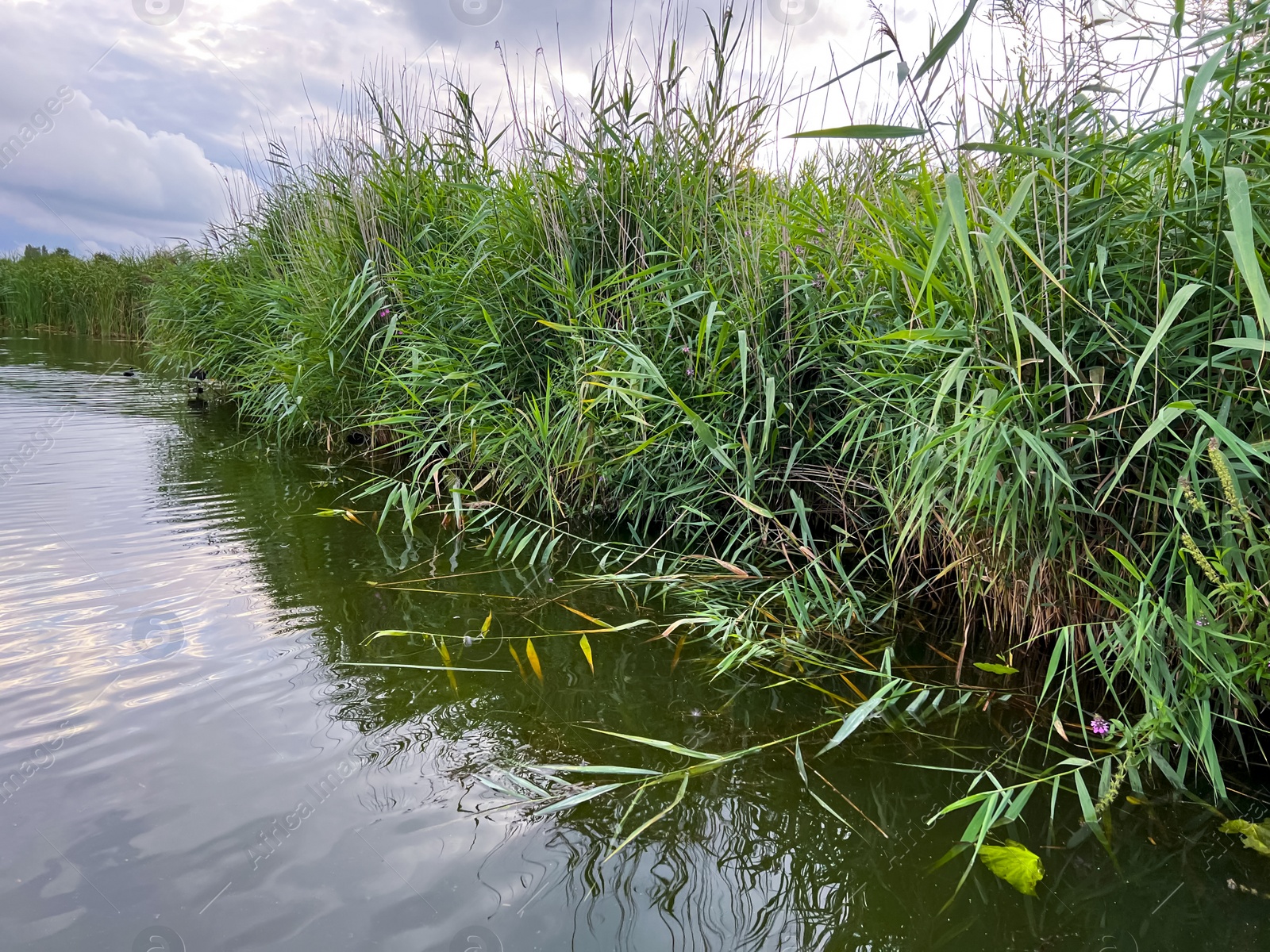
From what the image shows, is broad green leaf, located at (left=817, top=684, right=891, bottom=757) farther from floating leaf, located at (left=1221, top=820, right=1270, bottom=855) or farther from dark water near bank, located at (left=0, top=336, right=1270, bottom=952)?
A: floating leaf, located at (left=1221, top=820, right=1270, bottom=855)

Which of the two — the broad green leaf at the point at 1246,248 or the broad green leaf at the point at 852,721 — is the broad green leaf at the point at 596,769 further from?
the broad green leaf at the point at 1246,248

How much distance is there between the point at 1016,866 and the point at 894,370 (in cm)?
143

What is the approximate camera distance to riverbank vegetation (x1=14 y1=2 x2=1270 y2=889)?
1.60 m

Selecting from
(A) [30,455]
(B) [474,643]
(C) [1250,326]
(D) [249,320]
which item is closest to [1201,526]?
(C) [1250,326]

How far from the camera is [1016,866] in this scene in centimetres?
139

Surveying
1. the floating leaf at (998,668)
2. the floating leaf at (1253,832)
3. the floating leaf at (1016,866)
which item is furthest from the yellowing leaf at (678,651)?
the floating leaf at (1253,832)

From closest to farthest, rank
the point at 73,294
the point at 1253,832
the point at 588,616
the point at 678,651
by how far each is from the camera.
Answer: the point at 1253,832, the point at 678,651, the point at 588,616, the point at 73,294

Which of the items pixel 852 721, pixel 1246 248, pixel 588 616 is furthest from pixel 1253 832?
pixel 588 616

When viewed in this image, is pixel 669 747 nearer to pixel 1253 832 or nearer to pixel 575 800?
pixel 575 800

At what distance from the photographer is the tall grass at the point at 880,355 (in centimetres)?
160

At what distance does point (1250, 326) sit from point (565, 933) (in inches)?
71.5

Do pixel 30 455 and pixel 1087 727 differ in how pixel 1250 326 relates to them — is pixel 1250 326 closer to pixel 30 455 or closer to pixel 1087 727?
pixel 1087 727

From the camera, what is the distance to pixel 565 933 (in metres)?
1.28

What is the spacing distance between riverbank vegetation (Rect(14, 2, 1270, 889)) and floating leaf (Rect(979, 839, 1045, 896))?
105mm
